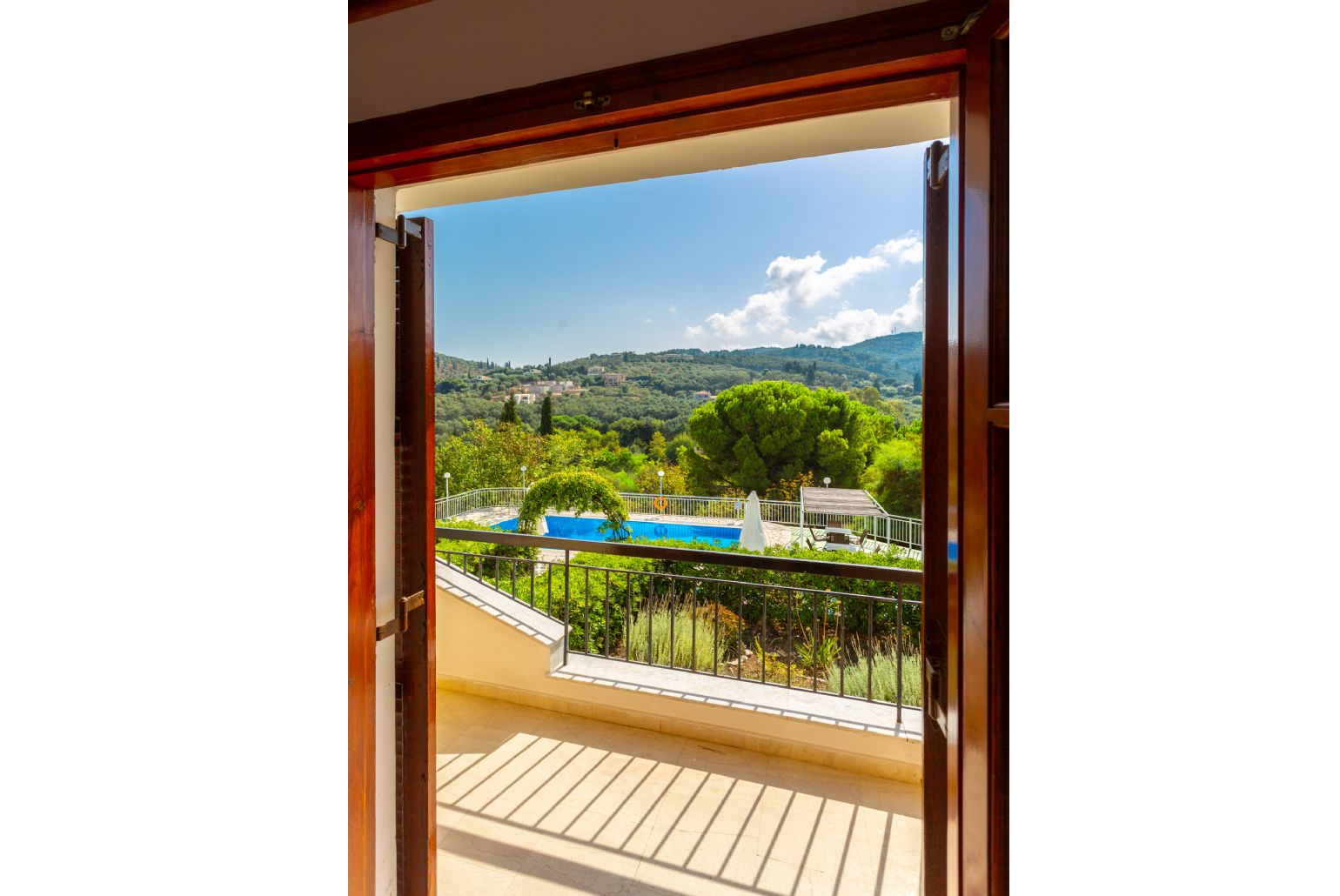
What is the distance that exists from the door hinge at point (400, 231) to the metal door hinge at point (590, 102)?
1.95 feet

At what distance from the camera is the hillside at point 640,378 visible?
402 cm

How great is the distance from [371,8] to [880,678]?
3122mm

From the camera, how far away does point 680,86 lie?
931 millimetres

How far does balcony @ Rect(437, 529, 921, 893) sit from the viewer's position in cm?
189

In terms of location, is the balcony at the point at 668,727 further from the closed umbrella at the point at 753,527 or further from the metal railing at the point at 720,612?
the closed umbrella at the point at 753,527

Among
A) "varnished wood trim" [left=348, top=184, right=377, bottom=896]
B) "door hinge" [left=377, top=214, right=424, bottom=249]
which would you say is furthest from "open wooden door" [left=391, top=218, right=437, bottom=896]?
"varnished wood trim" [left=348, top=184, right=377, bottom=896]
